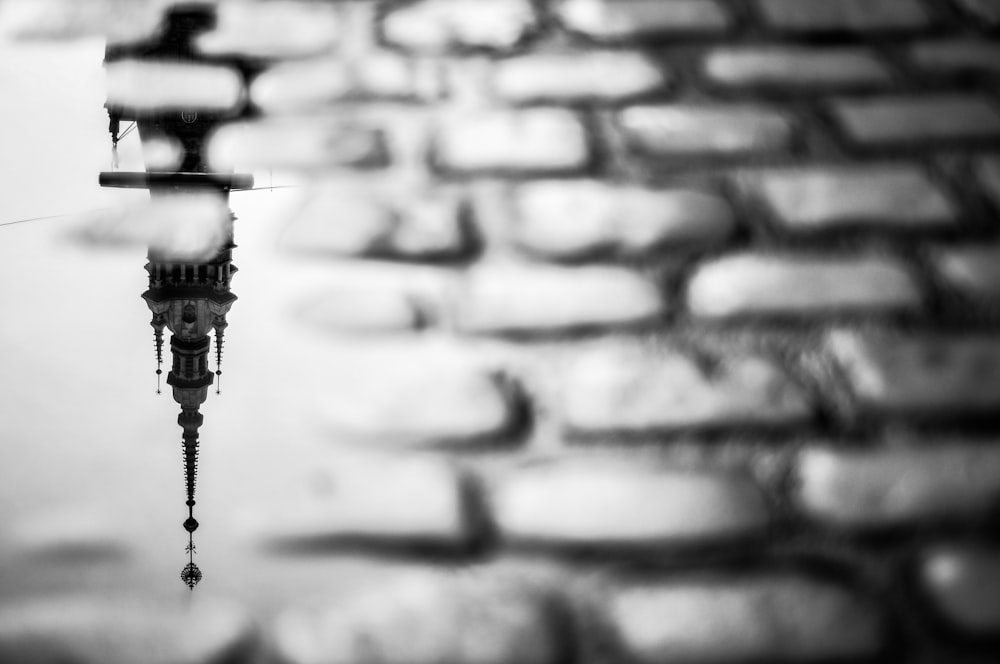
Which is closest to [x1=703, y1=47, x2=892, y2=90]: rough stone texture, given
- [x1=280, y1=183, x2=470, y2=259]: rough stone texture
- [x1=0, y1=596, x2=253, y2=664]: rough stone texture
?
[x1=280, y1=183, x2=470, y2=259]: rough stone texture

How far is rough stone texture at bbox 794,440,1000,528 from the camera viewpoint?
1359 mm

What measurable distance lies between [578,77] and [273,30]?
32.2 inches

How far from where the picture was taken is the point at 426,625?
1203mm

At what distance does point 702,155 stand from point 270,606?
1.29 m

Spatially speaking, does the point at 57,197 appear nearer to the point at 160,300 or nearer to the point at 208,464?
the point at 160,300

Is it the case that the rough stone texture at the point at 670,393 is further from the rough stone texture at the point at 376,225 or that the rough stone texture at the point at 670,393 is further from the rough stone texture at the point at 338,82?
the rough stone texture at the point at 338,82

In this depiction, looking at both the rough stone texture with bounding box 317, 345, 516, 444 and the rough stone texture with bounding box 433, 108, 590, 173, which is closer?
the rough stone texture with bounding box 317, 345, 516, 444

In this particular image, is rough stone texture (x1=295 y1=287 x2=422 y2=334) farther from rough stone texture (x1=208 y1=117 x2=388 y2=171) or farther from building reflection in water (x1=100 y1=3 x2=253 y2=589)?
rough stone texture (x1=208 y1=117 x2=388 y2=171)

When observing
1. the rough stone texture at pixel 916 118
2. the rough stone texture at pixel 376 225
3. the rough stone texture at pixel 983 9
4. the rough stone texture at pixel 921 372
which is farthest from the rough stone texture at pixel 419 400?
the rough stone texture at pixel 983 9

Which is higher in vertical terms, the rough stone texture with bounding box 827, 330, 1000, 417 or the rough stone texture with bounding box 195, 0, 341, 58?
the rough stone texture with bounding box 195, 0, 341, 58

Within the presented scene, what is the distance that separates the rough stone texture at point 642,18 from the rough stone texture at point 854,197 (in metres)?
0.69

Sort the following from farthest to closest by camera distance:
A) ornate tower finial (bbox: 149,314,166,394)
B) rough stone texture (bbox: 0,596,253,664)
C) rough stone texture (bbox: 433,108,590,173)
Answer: rough stone texture (bbox: 433,108,590,173), ornate tower finial (bbox: 149,314,166,394), rough stone texture (bbox: 0,596,253,664)

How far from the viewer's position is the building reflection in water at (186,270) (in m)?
1.53

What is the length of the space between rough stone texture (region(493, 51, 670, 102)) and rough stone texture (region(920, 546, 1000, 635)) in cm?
132
